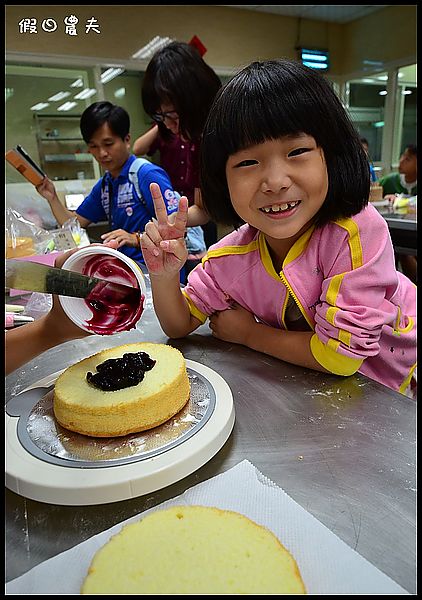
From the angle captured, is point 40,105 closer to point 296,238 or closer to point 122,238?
point 122,238

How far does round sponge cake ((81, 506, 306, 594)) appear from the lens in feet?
1.37

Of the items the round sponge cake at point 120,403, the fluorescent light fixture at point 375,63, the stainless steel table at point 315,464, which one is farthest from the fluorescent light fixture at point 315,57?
the round sponge cake at point 120,403

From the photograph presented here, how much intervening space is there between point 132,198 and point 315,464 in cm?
177

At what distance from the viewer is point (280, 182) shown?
2.55ft

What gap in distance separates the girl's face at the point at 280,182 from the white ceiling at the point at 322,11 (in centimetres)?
563

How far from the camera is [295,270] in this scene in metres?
0.90

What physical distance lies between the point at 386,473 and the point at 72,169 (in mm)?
4748

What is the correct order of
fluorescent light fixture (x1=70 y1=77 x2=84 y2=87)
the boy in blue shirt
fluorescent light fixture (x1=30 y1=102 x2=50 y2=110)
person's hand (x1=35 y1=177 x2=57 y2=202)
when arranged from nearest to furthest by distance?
the boy in blue shirt → person's hand (x1=35 y1=177 x2=57 y2=202) → fluorescent light fixture (x1=30 y1=102 x2=50 y2=110) → fluorescent light fixture (x1=70 y1=77 x2=84 y2=87)

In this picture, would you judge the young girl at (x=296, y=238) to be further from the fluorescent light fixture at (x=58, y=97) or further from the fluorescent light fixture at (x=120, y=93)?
the fluorescent light fixture at (x=120, y=93)

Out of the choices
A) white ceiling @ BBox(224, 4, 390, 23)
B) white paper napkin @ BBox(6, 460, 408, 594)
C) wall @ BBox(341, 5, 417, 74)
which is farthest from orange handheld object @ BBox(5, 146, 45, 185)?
wall @ BBox(341, 5, 417, 74)

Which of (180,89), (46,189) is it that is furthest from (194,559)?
(46,189)

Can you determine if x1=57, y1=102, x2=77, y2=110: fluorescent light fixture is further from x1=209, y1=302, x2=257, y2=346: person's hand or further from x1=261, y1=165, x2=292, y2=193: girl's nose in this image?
x1=261, y1=165, x2=292, y2=193: girl's nose

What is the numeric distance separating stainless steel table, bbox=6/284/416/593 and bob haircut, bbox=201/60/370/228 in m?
0.36


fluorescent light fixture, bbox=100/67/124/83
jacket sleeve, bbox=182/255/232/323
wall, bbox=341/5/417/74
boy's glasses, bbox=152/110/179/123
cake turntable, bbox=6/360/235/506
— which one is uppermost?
wall, bbox=341/5/417/74
